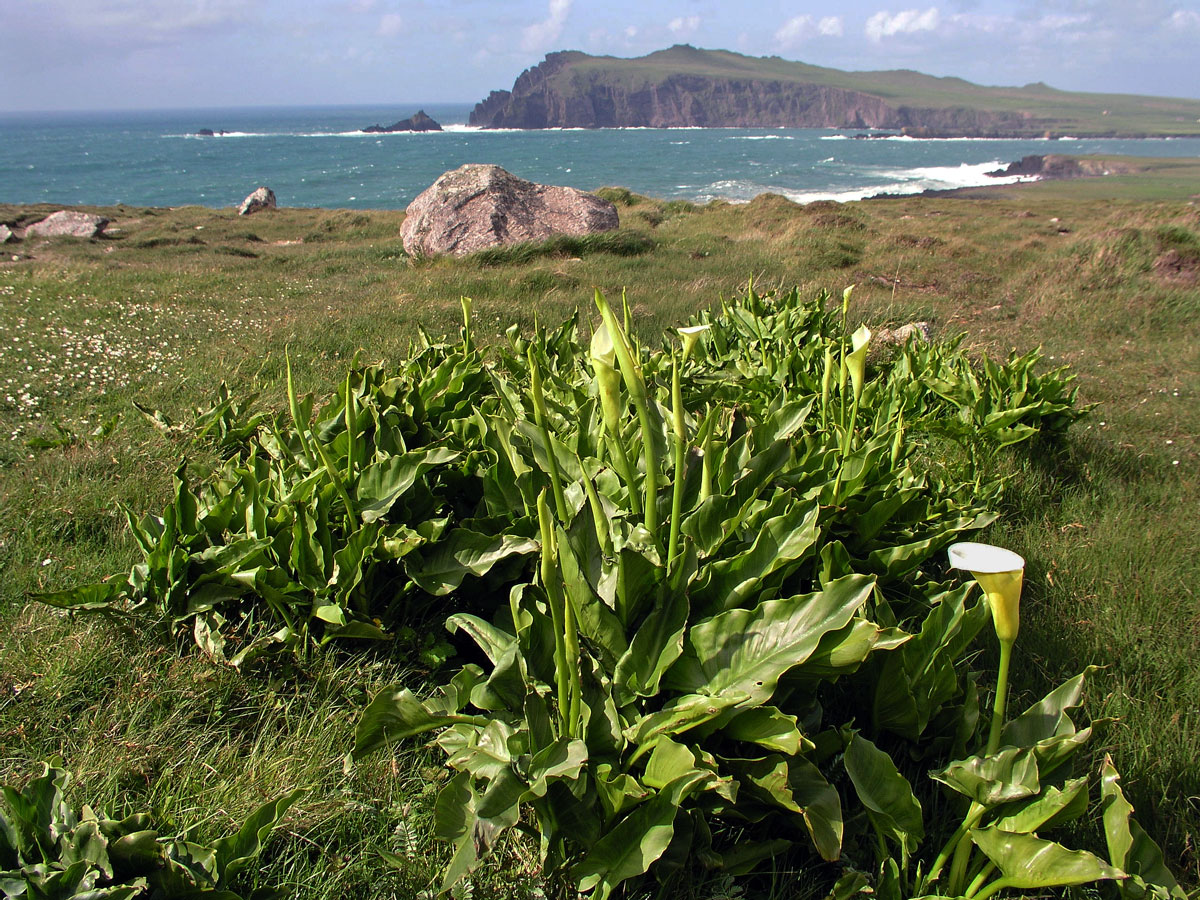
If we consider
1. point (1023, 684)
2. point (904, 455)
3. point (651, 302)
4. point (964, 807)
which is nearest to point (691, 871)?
point (964, 807)

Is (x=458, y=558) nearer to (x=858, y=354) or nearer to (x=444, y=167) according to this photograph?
(x=858, y=354)

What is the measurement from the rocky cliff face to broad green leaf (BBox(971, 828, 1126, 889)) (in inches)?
7050

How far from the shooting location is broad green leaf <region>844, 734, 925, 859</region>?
59.0 inches

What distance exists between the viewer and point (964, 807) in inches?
65.1

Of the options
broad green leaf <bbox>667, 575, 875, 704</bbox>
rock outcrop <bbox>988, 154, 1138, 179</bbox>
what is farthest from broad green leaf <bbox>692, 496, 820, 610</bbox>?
rock outcrop <bbox>988, 154, 1138, 179</bbox>

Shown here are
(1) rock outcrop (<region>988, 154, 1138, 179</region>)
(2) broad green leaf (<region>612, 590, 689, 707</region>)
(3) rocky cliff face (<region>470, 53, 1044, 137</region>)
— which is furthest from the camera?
(3) rocky cliff face (<region>470, 53, 1044, 137</region>)

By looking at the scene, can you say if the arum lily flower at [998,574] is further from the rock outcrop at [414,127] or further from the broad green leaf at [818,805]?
the rock outcrop at [414,127]

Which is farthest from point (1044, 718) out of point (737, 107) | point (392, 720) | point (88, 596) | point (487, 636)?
point (737, 107)

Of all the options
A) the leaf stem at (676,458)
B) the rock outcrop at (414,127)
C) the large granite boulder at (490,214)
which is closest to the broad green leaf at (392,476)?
the leaf stem at (676,458)

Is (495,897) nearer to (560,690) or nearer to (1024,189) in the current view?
(560,690)

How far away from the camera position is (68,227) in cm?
2156

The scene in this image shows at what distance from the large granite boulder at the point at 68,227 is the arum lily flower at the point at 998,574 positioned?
2564cm

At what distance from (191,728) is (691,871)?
1325mm

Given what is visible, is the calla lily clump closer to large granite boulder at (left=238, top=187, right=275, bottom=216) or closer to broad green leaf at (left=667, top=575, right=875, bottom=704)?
broad green leaf at (left=667, top=575, right=875, bottom=704)
